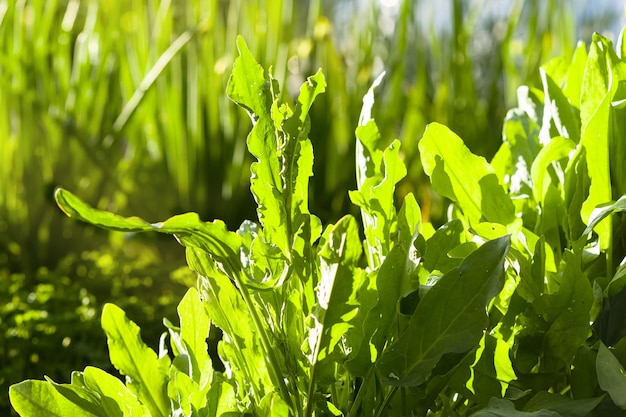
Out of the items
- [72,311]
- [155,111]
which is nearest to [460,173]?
[72,311]

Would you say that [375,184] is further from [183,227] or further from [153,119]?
[153,119]

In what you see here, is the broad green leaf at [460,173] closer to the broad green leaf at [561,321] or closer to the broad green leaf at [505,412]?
the broad green leaf at [561,321]

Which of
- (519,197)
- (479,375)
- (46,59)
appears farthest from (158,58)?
(479,375)

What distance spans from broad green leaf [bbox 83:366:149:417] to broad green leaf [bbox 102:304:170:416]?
0.02m

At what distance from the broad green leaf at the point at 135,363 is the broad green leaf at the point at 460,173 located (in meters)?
0.32

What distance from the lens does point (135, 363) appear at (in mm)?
638

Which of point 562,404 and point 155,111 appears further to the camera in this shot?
point 155,111

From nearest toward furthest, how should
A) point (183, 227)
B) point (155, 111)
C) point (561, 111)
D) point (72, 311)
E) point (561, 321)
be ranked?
point (183, 227) < point (561, 321) < point (561, 111) < point (72, 311) < point (155, 111)

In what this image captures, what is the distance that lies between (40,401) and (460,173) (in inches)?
16.8

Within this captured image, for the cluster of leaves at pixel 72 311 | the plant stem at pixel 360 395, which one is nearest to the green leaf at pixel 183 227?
the plant stem at pixel 360 395

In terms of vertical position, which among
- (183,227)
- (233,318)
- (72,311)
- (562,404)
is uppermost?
(183,227)

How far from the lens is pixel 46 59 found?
2.25 m

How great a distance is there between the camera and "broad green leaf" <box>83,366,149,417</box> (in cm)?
60

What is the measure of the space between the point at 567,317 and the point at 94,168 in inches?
76.9
